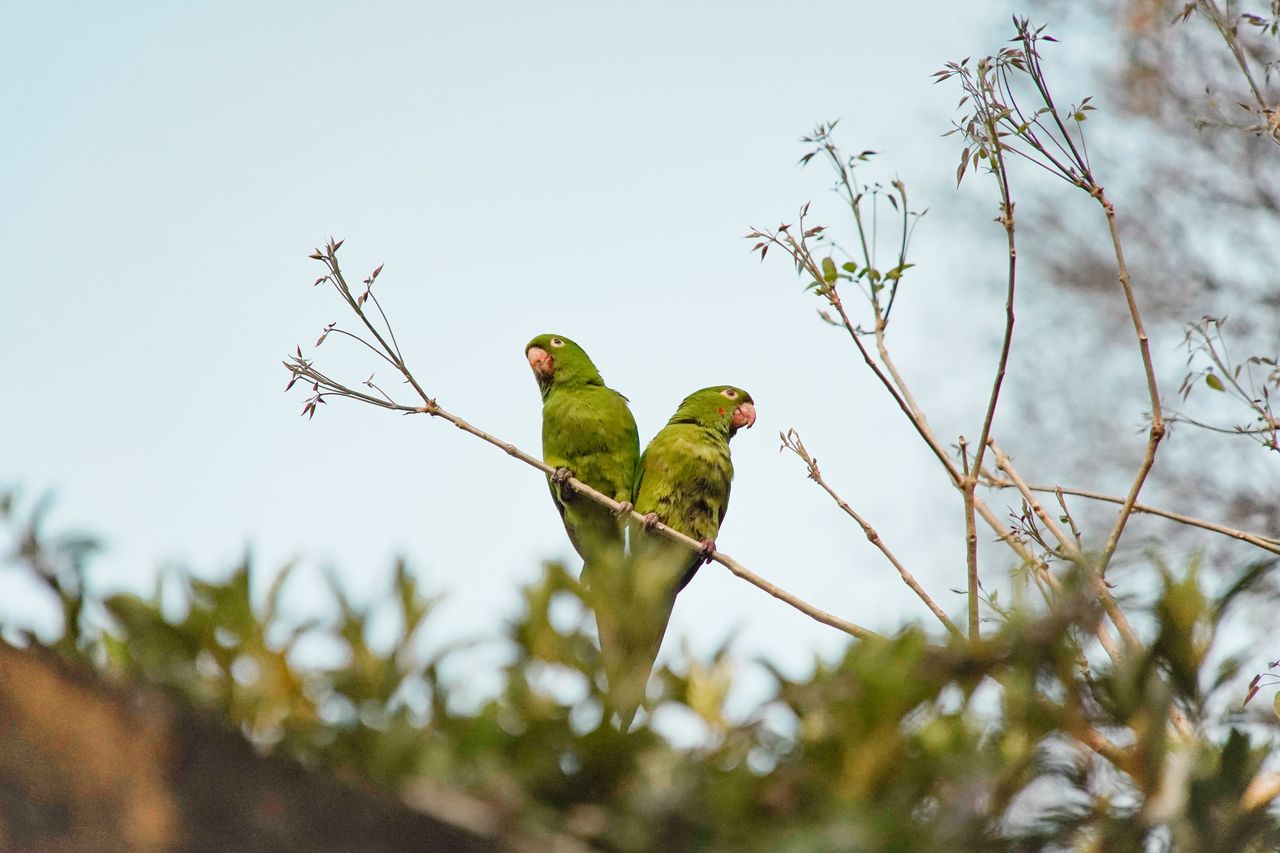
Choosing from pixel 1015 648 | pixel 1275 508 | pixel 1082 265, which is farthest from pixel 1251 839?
pixel 1082 265

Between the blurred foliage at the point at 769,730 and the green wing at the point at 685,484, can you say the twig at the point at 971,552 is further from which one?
the green wing at the point at 685,484

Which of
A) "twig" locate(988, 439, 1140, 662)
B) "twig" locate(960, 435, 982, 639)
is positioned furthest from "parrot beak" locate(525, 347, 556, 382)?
"twig" locate(960, 435, 982, 639)

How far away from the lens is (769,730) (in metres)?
1.21

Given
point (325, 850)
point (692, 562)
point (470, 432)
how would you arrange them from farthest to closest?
1. point (692, 562)
2. point (470, 432)
3. point (325, 850)

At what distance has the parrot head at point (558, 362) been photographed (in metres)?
4.54

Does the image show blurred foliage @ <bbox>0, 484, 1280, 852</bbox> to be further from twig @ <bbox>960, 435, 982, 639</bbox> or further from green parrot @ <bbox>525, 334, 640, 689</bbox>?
green parrot @ <bbox>525, 334, 640, 689</bbox>

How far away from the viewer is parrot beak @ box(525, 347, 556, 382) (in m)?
4.56

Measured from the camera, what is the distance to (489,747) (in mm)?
1101

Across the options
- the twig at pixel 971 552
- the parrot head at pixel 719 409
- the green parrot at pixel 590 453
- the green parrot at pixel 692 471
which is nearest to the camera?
the twig at pixel 971 552

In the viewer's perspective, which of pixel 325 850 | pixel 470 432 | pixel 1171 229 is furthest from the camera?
pixel 1171 229

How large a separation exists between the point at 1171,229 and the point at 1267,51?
224cm

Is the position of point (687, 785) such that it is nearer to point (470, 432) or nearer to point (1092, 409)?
point (470, 432)

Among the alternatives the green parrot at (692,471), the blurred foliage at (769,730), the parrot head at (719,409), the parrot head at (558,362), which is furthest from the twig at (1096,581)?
the parrot head at (558,362)

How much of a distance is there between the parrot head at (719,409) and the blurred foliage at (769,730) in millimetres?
3081
